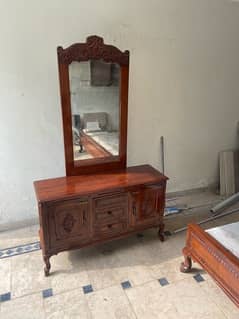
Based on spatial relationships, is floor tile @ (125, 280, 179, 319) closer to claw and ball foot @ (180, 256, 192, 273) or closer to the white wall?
claw and ball foot @ (180, 256, 192, 273)

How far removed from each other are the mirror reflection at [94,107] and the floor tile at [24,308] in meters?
1.06

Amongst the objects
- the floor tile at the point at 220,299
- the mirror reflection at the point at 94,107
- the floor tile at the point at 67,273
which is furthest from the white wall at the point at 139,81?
the floor tile at the point at 220,299

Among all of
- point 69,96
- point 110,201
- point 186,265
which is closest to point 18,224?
point 110,201

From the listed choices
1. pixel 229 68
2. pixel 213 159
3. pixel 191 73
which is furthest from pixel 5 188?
pixel 229 68

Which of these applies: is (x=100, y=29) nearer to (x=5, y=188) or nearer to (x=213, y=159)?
(x=5, y=188)

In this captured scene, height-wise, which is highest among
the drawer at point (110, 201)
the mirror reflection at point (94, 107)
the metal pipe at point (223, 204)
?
the mirror reflection at point (94, 107)

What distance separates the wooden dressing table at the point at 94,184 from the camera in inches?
72.7

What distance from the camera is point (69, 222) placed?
188 centimetres

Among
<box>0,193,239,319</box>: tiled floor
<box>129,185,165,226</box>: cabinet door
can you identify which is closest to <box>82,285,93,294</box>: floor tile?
<box>0,193,239,319</box>: tiled floor

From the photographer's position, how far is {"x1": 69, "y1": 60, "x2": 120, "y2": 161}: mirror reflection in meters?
1.98

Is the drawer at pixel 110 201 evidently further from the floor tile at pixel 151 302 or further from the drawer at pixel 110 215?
the floor tile at pixel 151 302

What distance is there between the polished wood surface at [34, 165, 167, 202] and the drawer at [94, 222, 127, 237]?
0.33 metres

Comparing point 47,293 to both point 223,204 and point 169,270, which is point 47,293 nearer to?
point 169,270

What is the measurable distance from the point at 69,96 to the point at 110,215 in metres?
0.99
